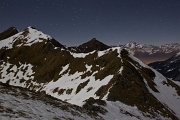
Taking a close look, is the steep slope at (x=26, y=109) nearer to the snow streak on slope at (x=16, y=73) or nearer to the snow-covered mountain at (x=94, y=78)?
the snow-covered mountain at (x=94, y=78)

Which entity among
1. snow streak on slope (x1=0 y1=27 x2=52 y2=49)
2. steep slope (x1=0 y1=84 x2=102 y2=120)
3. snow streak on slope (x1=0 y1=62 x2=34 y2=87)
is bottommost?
steep slope (x1=0 y1=84 x2=102 y2=120)

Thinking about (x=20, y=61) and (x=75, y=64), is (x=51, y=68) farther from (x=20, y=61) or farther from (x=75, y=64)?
(x=20, y=61)

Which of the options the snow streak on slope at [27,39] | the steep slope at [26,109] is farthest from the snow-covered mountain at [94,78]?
the steep slope at [26,109]

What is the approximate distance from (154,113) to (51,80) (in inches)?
2582

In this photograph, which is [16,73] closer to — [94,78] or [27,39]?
[27,39]

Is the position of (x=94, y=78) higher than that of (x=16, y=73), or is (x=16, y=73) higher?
(x=94, y=78)

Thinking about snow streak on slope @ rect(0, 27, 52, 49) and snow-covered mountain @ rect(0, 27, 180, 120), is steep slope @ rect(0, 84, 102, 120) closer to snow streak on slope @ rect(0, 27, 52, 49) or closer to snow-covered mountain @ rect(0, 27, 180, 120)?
snow-covered mountain @ rect(0, 27, 180, 120)

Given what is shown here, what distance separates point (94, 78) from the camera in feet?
213

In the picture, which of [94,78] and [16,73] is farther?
[16,73]

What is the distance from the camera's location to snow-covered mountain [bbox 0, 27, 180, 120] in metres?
40.8

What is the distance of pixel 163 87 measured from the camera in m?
65.6

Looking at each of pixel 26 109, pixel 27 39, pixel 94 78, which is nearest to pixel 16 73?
pixel 27 39

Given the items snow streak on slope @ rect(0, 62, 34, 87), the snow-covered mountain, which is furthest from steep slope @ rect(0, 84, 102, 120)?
snow streak on slope @ rect(0, 62, 34, 87)

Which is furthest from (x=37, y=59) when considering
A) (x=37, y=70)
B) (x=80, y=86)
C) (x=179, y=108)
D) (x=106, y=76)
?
(x=179, y=108)
